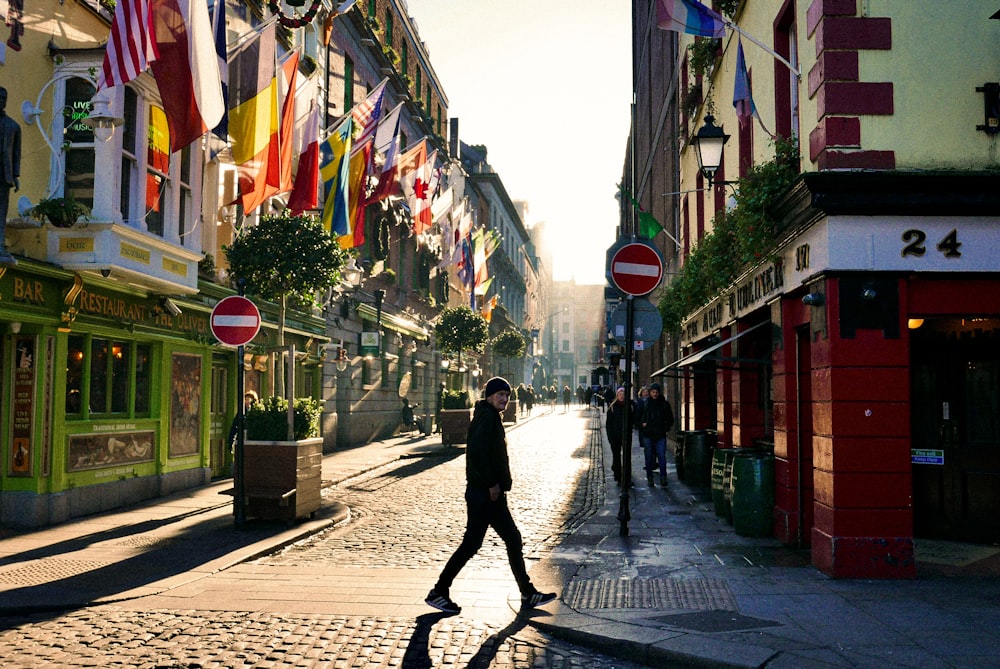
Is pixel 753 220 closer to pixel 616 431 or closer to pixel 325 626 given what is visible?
pixel 325 626

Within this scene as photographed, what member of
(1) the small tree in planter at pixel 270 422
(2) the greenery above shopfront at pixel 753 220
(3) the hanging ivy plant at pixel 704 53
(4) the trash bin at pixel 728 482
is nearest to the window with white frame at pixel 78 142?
(1) the small tree in planter at pixel 270 422

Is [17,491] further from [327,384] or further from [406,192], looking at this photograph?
[406,192]

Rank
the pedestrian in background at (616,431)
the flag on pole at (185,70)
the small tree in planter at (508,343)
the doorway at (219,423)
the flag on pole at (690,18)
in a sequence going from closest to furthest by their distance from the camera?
the flag on pole at (690,18) < the flag on pole at (185,70) < the pedestrian in background at (616,431) < the doorway at (219,423) < the small tree in planter at (508,343)

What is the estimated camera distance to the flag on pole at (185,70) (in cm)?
1132

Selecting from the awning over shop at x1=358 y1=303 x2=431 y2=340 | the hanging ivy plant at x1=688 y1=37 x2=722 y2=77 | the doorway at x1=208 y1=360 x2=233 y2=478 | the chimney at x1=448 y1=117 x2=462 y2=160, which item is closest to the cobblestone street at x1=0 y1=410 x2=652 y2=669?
the doorway at x1=208 y1=360 x2=233 y2=478

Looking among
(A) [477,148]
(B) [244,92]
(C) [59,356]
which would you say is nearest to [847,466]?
(C) [59,356]

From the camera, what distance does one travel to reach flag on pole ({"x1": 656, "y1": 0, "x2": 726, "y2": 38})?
9781mm

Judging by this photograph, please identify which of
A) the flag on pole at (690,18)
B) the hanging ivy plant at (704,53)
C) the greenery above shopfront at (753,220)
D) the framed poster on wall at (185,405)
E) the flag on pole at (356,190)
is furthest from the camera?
the flag on pole at (356,190)

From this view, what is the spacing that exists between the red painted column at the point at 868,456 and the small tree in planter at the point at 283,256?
920 cm

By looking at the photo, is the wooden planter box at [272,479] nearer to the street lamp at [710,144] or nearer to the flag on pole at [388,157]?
the street lamp at [710,144]

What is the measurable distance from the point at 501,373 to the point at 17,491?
5464 cm

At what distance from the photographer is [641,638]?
5.94 m

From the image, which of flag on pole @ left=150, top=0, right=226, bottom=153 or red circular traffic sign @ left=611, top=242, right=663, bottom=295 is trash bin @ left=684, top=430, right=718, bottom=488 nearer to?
red circular traffic sign @ left=611, top=242, right=663, bottom=295

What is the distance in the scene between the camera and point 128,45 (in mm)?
10484
